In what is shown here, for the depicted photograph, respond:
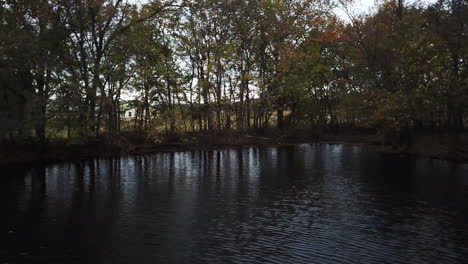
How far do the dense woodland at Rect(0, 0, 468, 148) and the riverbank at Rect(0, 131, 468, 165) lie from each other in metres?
1.29

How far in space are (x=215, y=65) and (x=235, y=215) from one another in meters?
39.7

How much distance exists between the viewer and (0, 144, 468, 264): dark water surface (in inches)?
591

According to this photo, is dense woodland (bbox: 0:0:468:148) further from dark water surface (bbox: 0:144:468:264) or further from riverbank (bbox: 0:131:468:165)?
dark water surface (bbox: 0:144:468:264)

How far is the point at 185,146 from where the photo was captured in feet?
181

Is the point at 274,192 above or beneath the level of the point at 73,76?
beneath

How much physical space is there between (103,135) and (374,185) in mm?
30357

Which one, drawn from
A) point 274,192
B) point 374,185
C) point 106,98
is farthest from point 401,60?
point 106,98

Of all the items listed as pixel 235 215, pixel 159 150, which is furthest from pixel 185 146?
pixel 235 215

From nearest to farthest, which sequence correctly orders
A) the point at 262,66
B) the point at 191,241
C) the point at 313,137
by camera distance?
the point at 191,241, the point at 262,66, the point at 313,137

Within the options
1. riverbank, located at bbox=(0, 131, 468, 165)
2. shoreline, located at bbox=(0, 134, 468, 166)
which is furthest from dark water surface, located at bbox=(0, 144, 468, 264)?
riverbank, located at bbox=(0, 131, 468, 165)

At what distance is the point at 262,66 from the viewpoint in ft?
216

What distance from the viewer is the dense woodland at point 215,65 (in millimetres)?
40562

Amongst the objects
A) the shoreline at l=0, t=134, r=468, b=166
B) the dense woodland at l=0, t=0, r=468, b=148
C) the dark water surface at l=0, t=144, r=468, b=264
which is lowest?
the dark water surface at l=0, t=144, r=468, b=264

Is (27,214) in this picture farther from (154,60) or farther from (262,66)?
(262,66)
